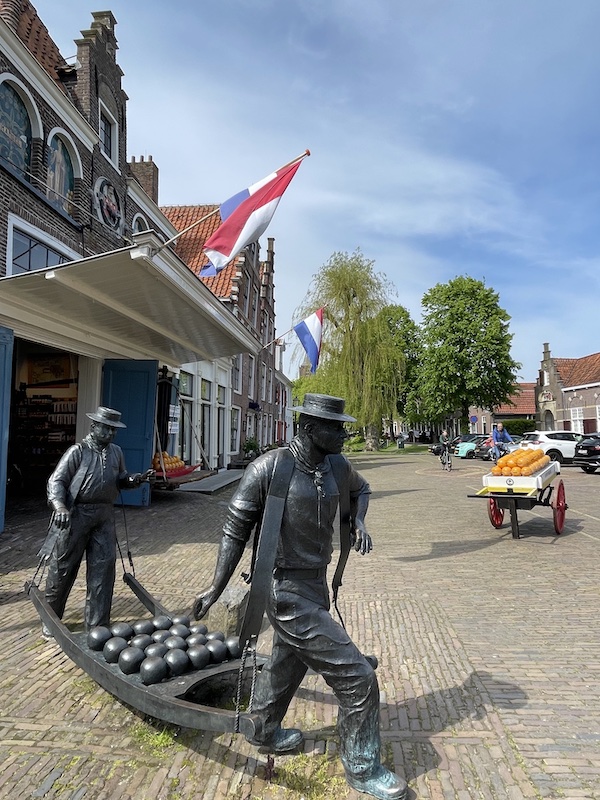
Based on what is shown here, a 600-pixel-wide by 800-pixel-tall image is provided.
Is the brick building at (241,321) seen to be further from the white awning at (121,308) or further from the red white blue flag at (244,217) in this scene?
the red white blue flag at (244,217)

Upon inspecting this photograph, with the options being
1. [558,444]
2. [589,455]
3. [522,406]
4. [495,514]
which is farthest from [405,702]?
[522,406]

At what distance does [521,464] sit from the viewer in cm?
824

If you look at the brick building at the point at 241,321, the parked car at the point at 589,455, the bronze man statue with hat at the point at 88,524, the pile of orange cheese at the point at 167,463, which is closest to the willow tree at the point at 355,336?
the brick building at the point at 241,321

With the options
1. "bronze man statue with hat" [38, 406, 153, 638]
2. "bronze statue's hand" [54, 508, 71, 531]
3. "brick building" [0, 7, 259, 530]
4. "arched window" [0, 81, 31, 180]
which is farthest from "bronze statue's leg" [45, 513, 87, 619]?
"arched window" [0, 81, 31, 180]

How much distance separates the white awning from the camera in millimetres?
6688

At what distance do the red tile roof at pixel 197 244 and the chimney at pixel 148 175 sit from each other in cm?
203

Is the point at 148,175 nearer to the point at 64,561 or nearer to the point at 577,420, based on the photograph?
the point at 64,561

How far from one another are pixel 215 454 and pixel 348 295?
17.1 meters

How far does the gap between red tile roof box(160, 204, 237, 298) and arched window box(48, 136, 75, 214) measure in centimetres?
945

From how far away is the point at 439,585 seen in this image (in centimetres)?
593

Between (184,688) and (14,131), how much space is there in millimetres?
10056

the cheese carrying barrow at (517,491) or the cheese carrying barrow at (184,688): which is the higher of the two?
the cheese carrying barrow at (517,491)

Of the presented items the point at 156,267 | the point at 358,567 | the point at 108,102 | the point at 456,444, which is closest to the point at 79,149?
the point at 108,102

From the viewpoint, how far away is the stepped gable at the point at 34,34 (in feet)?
33.0
